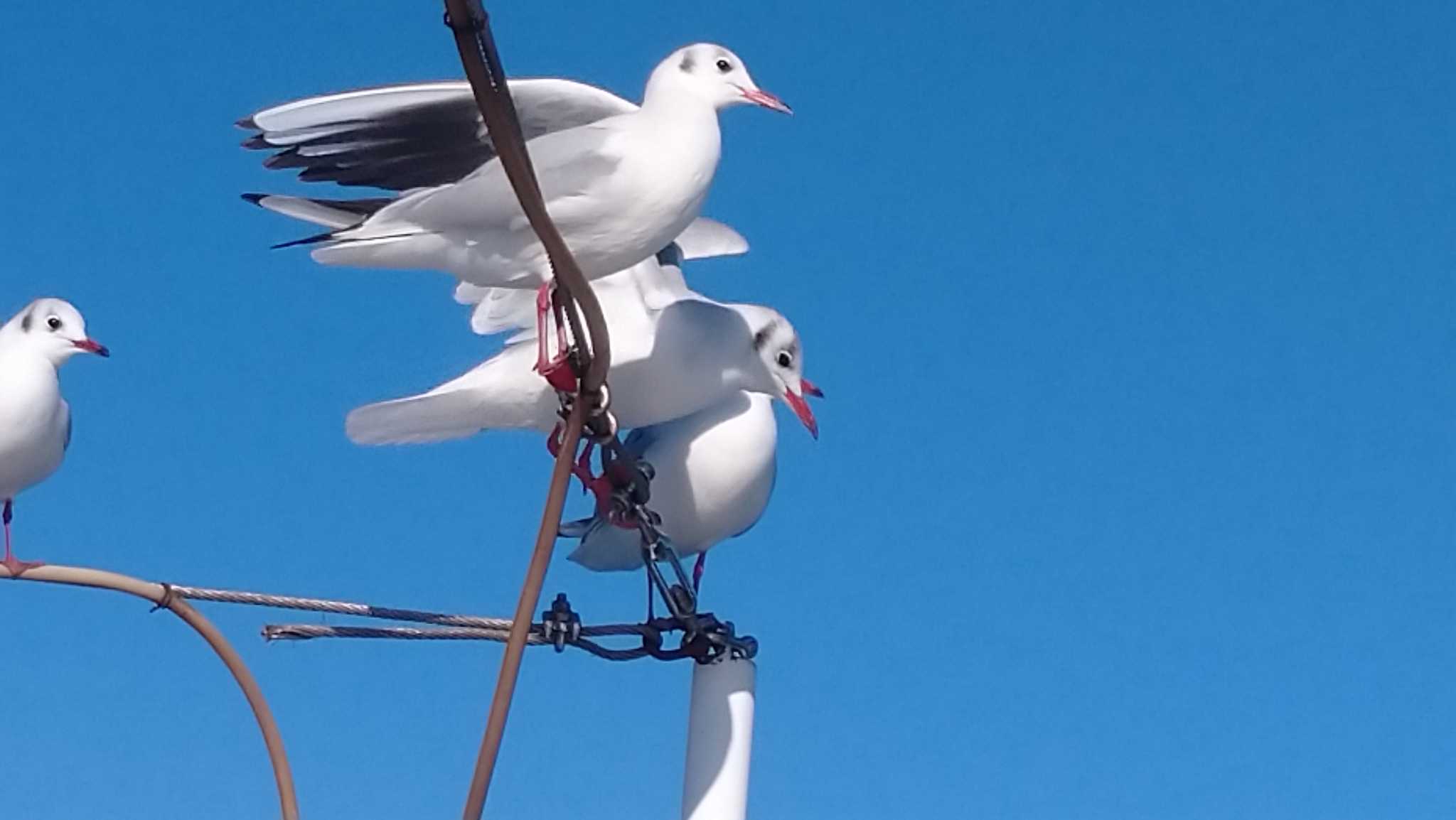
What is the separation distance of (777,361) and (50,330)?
2.21 metres

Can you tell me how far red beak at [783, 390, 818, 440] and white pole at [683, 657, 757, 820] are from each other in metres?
1.63

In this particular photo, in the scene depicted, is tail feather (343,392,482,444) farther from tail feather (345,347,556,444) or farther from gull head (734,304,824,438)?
gull head (734,304,824,438)

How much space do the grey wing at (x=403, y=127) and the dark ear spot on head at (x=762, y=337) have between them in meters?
0.64

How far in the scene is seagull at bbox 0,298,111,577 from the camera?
6.02m

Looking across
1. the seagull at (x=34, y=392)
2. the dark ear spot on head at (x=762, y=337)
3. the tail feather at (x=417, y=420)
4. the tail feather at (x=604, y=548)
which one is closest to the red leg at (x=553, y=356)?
the tail feather at (x=417, y=420)

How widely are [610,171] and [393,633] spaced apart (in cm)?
117

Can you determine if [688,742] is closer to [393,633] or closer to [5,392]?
[393,633]

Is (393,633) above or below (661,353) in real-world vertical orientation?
below

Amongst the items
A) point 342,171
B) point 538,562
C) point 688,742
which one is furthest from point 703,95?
point 538,562

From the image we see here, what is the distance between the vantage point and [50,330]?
6371 millimetres

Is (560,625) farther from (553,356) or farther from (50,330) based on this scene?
(50,330)

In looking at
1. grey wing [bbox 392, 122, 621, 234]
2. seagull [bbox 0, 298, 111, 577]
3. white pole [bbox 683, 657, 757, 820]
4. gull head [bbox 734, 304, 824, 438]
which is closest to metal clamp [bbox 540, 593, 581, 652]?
white pole [bbox 683, 657, 757, 820]

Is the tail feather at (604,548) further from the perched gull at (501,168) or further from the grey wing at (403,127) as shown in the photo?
the grey wing at (403,127)

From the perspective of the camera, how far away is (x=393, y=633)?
363cm
